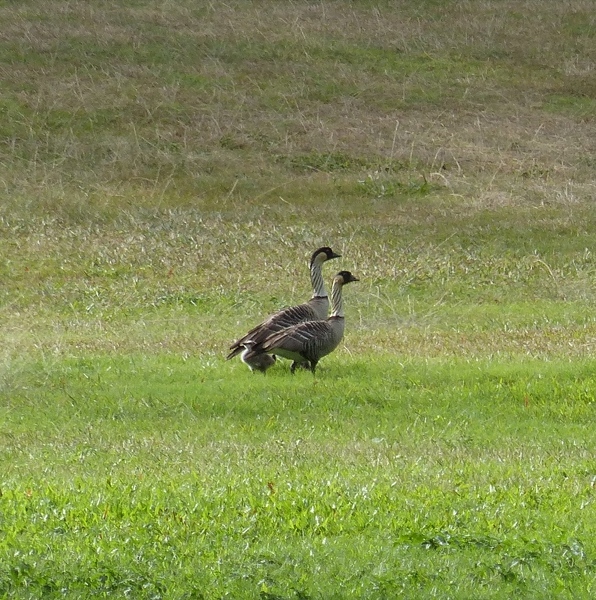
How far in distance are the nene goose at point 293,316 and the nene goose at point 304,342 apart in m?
0.13

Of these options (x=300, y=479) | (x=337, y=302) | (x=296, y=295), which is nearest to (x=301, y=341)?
(x=337, y=302)

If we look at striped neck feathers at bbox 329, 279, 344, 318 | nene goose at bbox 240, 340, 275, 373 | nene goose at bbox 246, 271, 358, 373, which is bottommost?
nene goose at bbox 240, 340, 275, 373

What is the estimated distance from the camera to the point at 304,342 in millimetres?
13117

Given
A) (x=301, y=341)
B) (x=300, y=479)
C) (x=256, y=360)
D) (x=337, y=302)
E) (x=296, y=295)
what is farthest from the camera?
(x=296, y=295)

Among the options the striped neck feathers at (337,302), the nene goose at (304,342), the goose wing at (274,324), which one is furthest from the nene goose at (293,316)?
the striped neck feathers at (337,302)

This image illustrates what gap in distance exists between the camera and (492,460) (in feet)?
32.2

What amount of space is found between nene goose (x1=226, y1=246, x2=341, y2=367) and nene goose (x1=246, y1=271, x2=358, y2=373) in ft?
0.43

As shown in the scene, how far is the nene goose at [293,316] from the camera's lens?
1344 cm

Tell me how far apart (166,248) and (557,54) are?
21.9 m

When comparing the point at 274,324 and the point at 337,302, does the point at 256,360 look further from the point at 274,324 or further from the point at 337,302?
the point at 337,302

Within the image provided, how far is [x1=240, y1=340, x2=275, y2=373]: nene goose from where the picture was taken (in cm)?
1342

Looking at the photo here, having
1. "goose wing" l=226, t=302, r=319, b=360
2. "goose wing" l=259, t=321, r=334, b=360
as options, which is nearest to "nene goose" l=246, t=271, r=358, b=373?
"goose wing" l=259, t=321, r=334, b=360

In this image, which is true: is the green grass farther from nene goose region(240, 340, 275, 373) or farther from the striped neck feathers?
the striped neck feathers

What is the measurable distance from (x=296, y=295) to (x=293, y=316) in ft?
20.4
